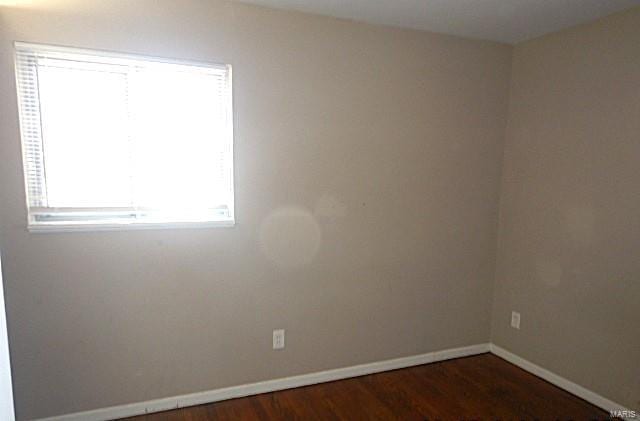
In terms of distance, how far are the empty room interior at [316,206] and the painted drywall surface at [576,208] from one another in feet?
0.04

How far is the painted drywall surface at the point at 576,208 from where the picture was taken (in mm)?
2201

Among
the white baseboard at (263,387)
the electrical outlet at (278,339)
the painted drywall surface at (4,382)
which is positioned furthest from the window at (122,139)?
the white baseboard at (263,387)

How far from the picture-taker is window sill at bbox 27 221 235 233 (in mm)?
1913

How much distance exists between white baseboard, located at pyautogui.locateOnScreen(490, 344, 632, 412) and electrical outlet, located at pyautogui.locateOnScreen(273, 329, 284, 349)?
1.83m

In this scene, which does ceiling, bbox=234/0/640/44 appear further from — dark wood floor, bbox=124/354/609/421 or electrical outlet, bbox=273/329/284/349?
dark wood floor, bbox=124/354/609/421

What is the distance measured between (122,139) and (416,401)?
Answer: 2396mm

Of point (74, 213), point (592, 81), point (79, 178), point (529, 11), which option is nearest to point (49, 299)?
point (74, 213)

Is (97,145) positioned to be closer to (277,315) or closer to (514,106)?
(277,315)

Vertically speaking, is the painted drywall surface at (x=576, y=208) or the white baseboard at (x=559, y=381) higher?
the painted drywall surface at (x=576, y=208)

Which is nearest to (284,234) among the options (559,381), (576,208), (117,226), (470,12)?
(117,226)

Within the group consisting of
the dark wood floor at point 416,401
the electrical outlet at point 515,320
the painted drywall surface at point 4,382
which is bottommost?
the dark wood floor at point 416,401

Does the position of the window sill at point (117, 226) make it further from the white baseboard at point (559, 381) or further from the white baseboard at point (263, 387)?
the white baseboard at point (559, 381)

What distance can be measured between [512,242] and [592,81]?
1239 millimetres

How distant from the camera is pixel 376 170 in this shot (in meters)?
2.58
